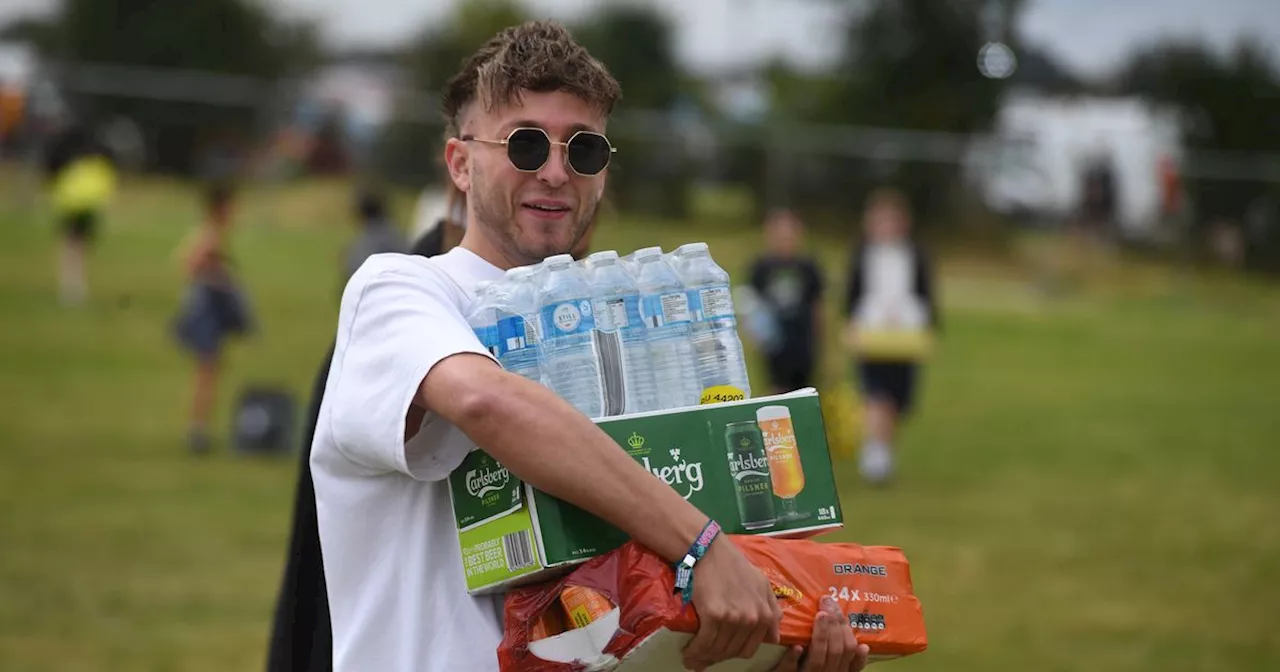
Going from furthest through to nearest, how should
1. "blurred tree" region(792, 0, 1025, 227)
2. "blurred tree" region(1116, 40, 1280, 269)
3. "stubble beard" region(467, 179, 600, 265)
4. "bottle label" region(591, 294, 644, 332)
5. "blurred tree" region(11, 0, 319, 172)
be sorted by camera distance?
"blurred tree" region(11, 0, 319, 172) → "blurred tree" region(1116, 40, 1280, 269) → "blurred tree" region(792, 0, 1025, 227) → "stubble beard" region(467, 179, 600, 265) → "bottle label" region(591, 294, 644, 332)

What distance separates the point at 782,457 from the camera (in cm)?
276

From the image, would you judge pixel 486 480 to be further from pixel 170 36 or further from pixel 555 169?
pixel 170 36

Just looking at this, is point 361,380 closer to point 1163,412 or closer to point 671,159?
point 1163,412

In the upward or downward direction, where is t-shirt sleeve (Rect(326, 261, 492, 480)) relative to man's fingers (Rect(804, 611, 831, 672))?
upward

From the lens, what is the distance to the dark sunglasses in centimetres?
288

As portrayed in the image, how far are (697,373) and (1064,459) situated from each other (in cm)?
1291

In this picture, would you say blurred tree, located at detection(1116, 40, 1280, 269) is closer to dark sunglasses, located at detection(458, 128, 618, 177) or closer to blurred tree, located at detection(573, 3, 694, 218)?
blurred tree, located at detection(573, 3, 694, 218)

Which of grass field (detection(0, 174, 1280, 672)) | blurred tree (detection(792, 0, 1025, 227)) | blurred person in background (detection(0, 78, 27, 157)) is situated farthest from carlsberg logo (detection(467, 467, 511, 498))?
blurred person in background (detection(0, 78, 27, 157))

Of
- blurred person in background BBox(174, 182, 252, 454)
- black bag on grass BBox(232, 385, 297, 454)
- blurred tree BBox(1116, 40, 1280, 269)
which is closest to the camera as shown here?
black bag on grass BBox(232, 385, 297, 454)

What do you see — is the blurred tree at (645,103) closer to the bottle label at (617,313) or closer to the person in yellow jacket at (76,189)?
the person in yellow jacket at (76,189)

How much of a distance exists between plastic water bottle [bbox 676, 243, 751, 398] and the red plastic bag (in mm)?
356

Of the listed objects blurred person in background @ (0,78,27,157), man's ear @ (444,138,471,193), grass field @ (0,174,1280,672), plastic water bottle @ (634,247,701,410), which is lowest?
grass field @ (0,174,1280,672)

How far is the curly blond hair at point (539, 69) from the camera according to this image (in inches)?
113

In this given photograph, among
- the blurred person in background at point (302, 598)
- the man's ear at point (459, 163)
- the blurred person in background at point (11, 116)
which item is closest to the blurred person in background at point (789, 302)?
the blurred person in background at point (302, 598)
